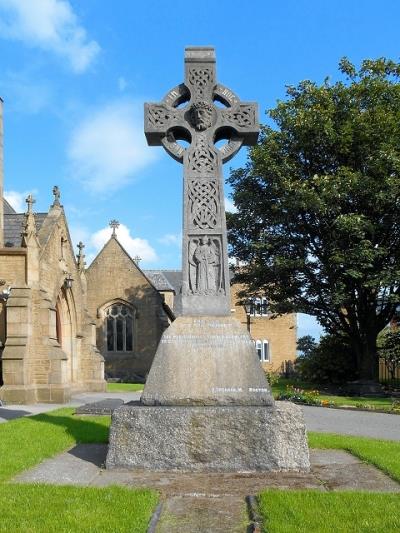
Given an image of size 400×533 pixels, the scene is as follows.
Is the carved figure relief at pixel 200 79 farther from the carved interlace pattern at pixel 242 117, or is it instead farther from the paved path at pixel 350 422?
the paved path at pixel 350 422

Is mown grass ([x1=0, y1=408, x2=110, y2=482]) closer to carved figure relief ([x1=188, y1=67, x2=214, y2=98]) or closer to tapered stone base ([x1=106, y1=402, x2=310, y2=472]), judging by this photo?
tapered stone base ([x1=106, y1=402, x2=310, y2=472])

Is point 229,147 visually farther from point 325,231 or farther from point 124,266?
point 124,266

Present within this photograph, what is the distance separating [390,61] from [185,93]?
18.7 meters

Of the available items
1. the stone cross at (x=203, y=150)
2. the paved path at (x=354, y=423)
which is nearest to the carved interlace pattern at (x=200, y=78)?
the stone cross at (x=203, y=150)

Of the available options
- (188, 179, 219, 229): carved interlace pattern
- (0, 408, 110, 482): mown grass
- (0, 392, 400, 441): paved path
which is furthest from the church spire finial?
(188, 179, 219, 229): carved interlace pattern

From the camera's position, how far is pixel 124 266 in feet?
125

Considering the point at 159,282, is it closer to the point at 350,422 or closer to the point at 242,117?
the point at 350,422

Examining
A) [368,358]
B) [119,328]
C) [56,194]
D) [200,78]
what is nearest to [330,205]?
[368,358]

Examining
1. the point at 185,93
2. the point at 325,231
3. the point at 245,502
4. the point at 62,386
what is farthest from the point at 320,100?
the point at 245,502

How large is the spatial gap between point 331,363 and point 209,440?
25.0m

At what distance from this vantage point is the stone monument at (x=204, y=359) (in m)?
5.79

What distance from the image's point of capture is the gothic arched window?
1473 inches

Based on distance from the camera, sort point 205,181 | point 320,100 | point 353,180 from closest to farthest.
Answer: point 205,181 → point 353,180 → point 320,100

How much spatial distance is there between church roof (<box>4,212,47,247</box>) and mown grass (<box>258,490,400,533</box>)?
20.9 metres
